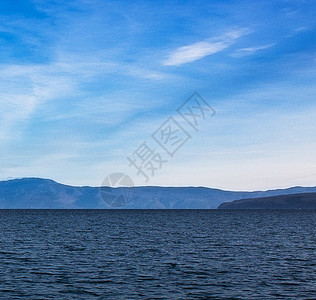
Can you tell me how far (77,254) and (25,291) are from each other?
23240mm

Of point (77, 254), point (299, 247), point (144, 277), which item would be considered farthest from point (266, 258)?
point (77, 254)

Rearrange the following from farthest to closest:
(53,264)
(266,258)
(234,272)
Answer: (266,258)
(53,264)
(234,272)

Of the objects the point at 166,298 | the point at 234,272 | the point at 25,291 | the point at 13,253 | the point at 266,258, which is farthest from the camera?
the point at 13,253

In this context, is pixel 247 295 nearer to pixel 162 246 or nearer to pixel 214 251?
pixel 214 251

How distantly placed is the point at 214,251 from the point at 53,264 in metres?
24.7

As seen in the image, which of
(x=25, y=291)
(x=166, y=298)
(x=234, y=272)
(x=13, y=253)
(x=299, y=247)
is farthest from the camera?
(x=299, y=247)

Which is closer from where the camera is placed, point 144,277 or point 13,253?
point 144,277

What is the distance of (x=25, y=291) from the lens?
117 ft

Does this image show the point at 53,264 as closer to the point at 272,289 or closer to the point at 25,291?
the point at 25,291

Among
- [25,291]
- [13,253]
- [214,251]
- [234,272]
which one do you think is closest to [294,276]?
[234,272]

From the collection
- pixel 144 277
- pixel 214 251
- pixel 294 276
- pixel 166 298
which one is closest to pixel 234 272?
pixel 294 276

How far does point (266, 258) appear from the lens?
5516 cm

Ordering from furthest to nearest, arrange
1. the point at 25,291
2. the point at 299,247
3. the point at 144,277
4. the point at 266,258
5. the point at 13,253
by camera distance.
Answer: the point at 299,247 → the point at 13,253 → the point at 266,258 → the point at 144,277 → the point at 25,291

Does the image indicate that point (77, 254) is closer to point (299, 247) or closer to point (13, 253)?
point (13, 253)
